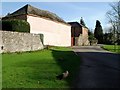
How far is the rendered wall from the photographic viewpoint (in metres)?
44.3

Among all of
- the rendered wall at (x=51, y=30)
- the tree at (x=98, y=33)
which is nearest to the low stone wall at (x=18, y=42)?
the rendered wall at (x=51, y=30)

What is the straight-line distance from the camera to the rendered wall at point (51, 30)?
145 ft

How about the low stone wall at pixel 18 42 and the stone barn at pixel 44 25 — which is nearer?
the low stone wall at pixel 18 42

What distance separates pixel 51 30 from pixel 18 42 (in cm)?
2232

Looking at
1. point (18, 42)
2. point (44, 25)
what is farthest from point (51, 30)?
point (18, 42)

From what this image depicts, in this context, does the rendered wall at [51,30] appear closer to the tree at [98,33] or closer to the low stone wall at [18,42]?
the low stone wall at [18,42]

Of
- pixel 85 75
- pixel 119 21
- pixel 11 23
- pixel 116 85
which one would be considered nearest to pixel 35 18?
pixel 11 23

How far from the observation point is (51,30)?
5125cm

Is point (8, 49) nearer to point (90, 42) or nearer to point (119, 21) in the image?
point (119, 21)

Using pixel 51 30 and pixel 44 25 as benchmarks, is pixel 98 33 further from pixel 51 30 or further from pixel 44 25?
pixel 44 25

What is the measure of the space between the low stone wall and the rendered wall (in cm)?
895

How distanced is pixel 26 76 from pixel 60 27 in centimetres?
4384

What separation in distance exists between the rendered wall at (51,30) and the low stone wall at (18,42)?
8.95m

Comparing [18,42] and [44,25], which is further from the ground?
[44,25]
